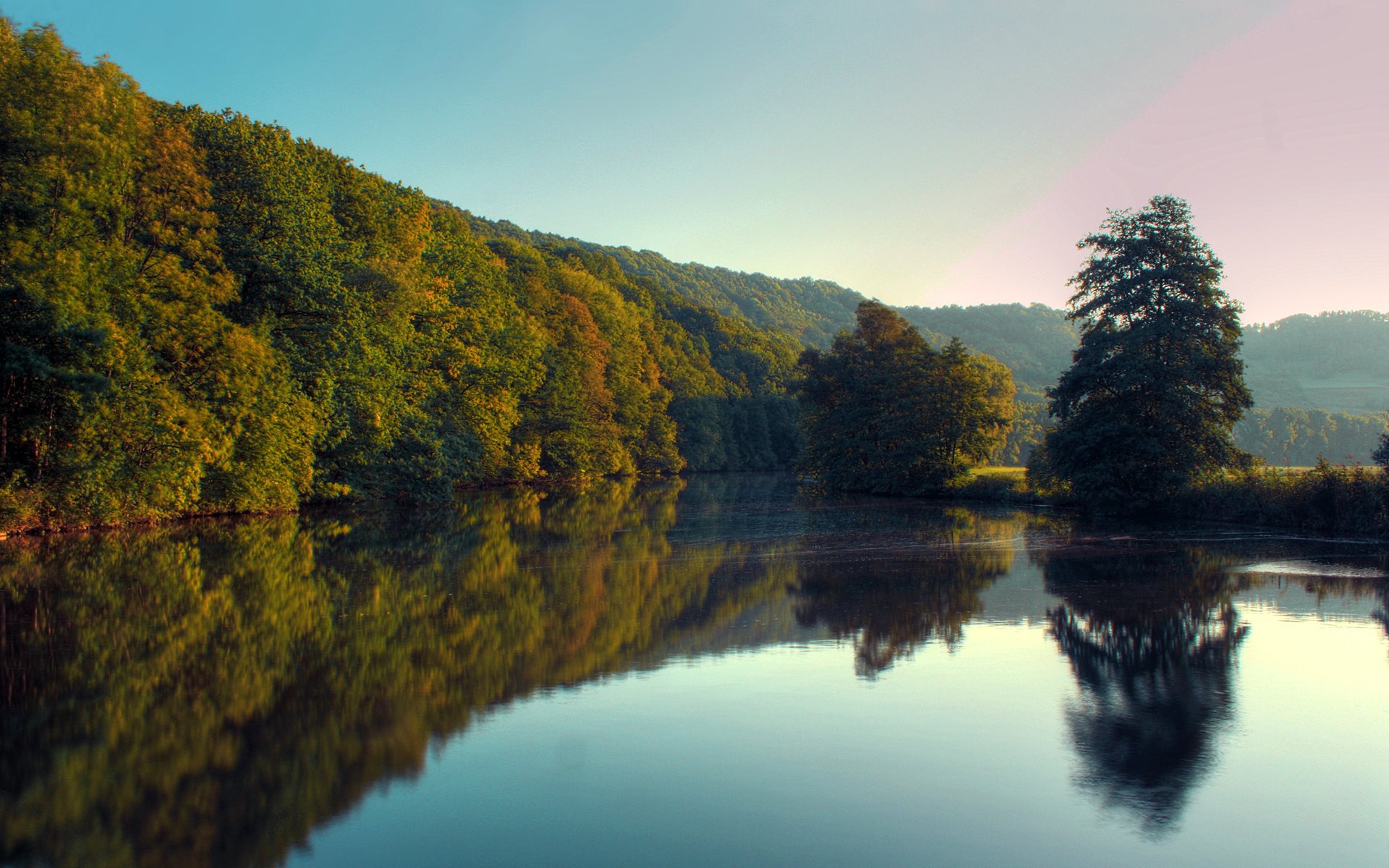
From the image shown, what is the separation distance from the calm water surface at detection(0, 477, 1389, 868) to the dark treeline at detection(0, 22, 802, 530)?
7.15 metres

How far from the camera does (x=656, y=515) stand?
3175 centimetres

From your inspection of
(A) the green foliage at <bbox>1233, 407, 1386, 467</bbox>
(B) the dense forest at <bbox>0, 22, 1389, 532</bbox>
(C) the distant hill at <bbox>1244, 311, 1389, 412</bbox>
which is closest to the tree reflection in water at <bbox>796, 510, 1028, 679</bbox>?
(B) the dense forest at <bbox>0, 22, 1389, 532</bbox>

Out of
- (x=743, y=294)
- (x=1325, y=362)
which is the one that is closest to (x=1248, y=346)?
(x=1325, y=362)

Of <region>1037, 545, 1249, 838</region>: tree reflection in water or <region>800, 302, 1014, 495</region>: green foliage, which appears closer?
<region>1037, 545, 1249, 838</region>: tree reflection in water

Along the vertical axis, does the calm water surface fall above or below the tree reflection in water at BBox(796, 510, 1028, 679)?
below

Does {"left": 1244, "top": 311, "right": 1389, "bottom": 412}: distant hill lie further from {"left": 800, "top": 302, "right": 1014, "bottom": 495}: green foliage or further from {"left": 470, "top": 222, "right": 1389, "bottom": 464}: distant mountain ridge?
{"left": 800, "top": 302, "right": 1014, "bottom": 495}: green foliage

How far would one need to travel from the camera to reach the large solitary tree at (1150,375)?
97.1 ft

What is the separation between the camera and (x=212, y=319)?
24516 mm

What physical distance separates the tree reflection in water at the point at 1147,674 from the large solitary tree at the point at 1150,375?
13.7 metres

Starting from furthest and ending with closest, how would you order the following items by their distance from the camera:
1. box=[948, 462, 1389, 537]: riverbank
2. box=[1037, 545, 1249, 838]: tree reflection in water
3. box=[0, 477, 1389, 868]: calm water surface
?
box=[948, 462, 1389, 537]: riverbank
box=[1037, 545, 1249, 838]: tree reflection in water
box=[0, 477, 1389, 868]: calm water surface

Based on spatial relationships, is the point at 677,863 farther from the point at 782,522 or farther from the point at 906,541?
the point at 782,522

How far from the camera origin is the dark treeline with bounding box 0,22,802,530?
68.7 feet

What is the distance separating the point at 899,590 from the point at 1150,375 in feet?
64.9

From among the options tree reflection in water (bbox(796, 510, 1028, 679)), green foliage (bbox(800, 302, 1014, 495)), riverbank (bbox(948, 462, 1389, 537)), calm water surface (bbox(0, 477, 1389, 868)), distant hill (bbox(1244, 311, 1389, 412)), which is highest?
distant hill (bbox(1244, 311, 1389, 412))
